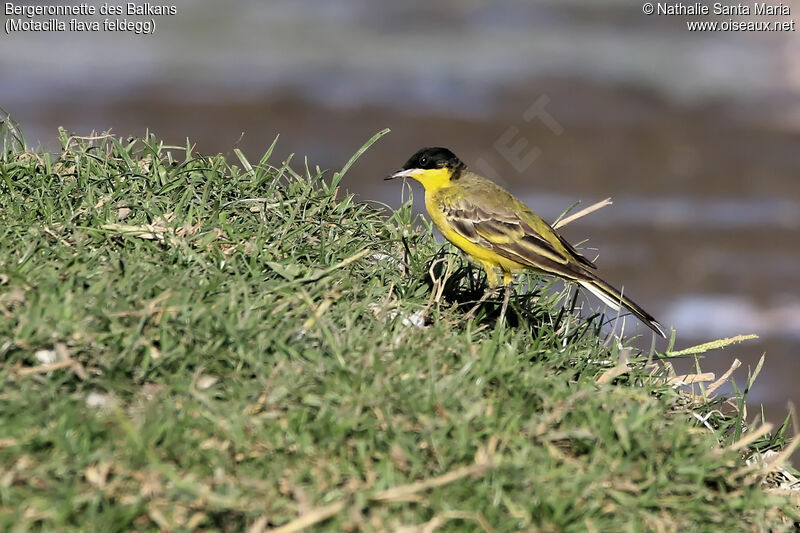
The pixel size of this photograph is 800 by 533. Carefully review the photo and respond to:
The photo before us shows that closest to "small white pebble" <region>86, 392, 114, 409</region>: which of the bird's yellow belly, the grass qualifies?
the grass

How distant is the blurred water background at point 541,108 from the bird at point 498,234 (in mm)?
2769

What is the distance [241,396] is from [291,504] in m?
0.55

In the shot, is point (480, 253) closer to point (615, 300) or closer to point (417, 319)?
point (615, 300)

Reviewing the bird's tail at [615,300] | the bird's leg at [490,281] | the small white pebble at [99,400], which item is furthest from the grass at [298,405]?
the bird's leg at [490,281]

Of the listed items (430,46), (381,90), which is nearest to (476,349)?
(381,90)

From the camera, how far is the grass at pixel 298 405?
373cm

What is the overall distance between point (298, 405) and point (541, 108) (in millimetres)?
11767

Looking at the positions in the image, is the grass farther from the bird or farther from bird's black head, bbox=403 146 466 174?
bird's black head, bbox=403 146 466 174

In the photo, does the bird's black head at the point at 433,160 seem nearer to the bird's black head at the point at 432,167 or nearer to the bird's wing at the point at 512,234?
the bird's black head at the point at 432,167

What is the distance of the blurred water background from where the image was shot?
10953 mm

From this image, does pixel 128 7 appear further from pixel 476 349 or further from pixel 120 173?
pixel 476 349

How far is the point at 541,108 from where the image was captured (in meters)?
15.4

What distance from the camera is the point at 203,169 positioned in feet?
20.4

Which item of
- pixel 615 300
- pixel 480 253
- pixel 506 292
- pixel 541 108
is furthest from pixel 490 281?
pixel 541 108
